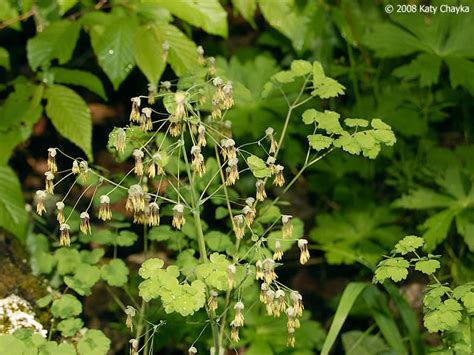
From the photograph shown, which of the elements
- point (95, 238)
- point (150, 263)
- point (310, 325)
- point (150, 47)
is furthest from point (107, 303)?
point (150, 263)

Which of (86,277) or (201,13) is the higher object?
(201,13)

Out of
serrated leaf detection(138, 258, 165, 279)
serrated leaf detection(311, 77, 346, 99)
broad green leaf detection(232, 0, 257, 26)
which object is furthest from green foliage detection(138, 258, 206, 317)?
broad green leaf detection(232, 0, 257, 26)

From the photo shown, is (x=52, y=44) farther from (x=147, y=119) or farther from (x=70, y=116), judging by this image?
(x=147, y=119)

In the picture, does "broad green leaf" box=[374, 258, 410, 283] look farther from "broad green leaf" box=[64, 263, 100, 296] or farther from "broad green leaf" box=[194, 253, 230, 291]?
"broad green leaf" box=[64, 263, 100, 296]

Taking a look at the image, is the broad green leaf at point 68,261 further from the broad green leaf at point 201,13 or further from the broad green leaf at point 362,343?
the broad green leaf at point 362,343

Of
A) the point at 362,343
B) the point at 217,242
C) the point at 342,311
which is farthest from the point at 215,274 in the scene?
the point at 362,343

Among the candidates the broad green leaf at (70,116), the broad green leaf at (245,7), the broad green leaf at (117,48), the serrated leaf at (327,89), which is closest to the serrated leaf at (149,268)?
the serrated leaf at (327,89)
